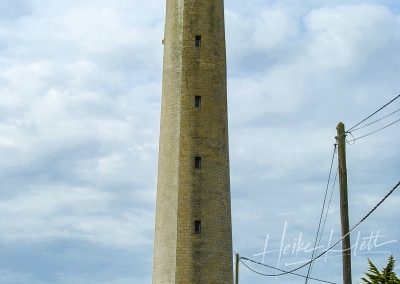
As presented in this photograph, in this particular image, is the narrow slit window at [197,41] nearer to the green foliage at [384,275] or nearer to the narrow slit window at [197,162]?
the narrow slit window at [197,162]

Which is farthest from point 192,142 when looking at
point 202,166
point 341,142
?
point 341,142

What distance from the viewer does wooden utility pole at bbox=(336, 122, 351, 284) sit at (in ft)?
95.3

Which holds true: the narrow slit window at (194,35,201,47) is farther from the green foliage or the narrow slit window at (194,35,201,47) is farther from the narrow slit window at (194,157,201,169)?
the green foliage

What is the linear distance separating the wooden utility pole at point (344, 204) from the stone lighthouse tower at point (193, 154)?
487 inches

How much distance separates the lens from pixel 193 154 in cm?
4247

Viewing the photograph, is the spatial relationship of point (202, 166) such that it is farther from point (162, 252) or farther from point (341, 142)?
point (341, 142)

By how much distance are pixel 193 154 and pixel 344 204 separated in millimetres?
13710

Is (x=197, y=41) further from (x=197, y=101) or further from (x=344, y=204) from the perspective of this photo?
(x=344, y=204)

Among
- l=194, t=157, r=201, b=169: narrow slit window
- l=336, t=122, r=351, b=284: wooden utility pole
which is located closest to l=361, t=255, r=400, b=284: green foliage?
l=336, t=122, r=351, b=284: wooden utility pole

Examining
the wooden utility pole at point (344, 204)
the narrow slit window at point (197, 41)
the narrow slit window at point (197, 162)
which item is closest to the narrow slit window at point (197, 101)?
the narrow slit window at point (197, 162)

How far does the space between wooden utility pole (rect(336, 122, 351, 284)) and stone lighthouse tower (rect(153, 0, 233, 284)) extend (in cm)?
1237

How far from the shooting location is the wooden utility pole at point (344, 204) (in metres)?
29.0

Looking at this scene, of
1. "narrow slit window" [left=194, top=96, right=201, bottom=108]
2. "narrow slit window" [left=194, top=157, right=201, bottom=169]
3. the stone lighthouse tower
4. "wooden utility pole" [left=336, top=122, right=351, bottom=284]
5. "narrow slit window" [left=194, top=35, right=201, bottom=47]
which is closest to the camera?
"wooden utility pole" [left=336, top=122, right=351, bottom=284]

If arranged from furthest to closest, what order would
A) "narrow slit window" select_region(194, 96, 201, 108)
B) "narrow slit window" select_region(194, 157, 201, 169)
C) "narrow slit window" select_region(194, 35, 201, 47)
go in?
1. "narrow slit window" select_region(194, 35, 201, 47)
2. "narrow slit window" select_region(194, 96, 201, 108)
3. "narrow slit window" select_region(194, 157, 201, 169)
